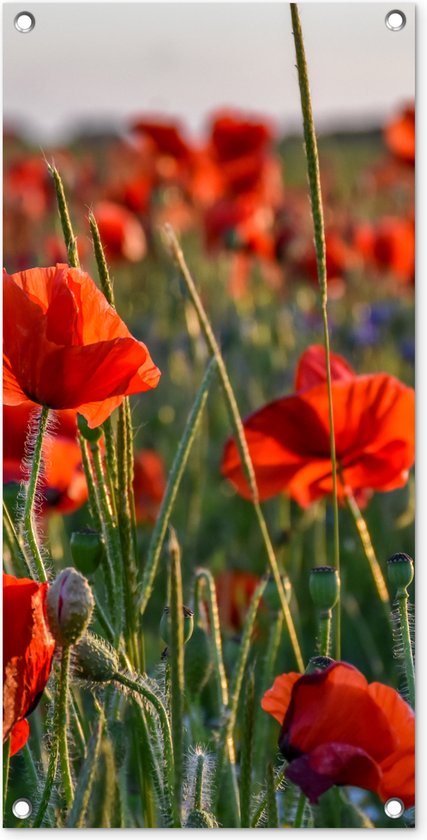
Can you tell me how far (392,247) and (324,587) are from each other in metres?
1.22

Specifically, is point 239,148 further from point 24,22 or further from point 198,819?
point 198,819

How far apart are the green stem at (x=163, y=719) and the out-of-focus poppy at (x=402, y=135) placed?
63 centimetres

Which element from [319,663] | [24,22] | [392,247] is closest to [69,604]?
[319,663]

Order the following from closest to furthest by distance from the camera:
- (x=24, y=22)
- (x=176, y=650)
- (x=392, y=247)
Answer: (x=176, y=650) → (x=24, y=22) → (x=392, y=247)

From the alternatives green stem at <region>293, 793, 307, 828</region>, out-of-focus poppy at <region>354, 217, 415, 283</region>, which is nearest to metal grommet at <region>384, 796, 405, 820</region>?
green stem at <region>293, 793, 307, 828</region>

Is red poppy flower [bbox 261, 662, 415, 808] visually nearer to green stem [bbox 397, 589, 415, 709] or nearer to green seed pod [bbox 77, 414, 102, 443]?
green stem [bbox 397, 589, 415, 709]

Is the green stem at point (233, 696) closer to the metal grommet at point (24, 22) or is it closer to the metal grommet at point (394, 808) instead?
the metal grommet at point (394, 808)

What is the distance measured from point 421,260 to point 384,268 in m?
0.96

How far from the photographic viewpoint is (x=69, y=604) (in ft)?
1.72

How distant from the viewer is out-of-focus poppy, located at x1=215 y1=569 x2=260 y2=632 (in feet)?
3.42

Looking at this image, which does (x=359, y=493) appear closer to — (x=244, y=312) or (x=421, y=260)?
(x=421, y=260)

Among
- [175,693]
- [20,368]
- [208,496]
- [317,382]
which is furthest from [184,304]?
[175,693]

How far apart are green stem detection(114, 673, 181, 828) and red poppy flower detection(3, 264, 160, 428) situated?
14 cm

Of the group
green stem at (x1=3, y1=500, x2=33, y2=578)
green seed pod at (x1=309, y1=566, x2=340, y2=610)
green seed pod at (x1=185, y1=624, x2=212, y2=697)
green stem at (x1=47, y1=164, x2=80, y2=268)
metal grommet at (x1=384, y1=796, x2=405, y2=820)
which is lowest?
metal grommet at (x1=384, y1=796, x2=405, y2=820)
